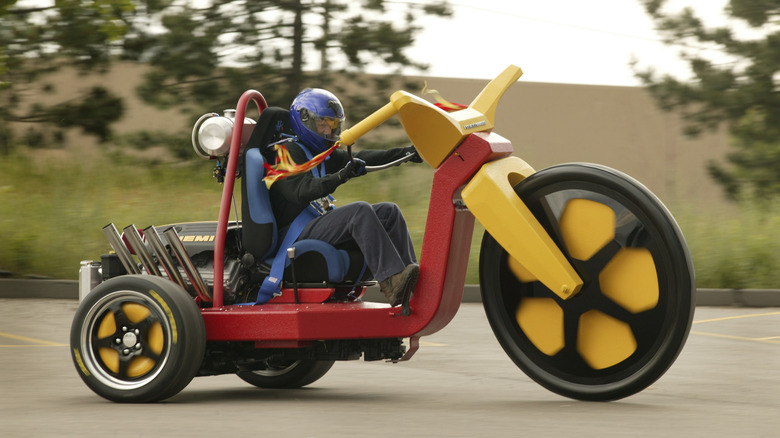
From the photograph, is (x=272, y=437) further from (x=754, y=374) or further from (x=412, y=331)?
(x=754, y=374)

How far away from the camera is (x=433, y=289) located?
610cm

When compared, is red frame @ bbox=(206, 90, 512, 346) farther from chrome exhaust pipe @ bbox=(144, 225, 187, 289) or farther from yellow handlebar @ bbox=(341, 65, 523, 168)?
chrome exhaust pipe @ bbox=(144, 225, 187, 289)

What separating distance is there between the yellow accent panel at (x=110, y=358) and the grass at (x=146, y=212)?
7937mm

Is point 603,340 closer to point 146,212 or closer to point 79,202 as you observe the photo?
point 146,212

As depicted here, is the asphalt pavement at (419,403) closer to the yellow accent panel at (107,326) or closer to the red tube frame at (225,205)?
the yellow accent panel at (107,326)

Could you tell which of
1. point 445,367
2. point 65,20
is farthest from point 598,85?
point 445,367

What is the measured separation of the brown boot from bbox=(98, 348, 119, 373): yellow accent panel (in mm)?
1526

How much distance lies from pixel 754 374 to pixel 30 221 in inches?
447

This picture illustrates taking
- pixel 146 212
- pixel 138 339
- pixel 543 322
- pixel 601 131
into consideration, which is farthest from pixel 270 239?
pixel 601 131

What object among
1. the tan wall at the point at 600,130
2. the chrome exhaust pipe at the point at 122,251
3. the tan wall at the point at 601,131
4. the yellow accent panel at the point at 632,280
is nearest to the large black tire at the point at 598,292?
the yellow accent panel at the point at 632,280

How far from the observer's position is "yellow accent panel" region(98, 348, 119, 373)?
21.0ft

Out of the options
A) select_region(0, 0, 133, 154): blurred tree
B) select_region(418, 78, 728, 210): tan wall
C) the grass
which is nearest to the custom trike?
the grass

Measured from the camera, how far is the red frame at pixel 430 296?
6.10 m

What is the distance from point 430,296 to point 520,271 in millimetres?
502
